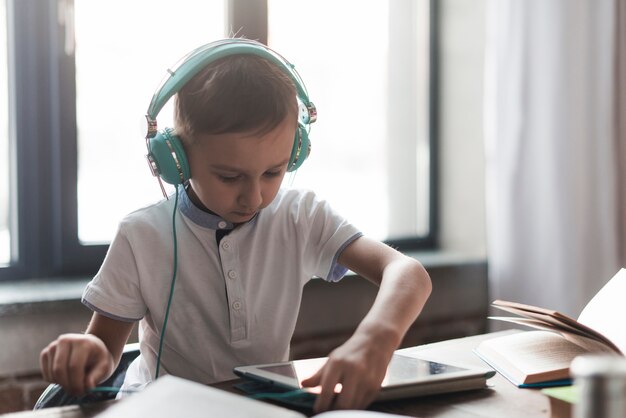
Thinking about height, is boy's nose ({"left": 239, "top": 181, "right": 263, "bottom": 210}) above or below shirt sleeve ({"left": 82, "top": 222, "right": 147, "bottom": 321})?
above

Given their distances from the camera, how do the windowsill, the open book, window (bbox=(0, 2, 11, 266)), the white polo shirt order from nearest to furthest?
the open book
the white polo shirt
the windowsill
window (bbox=(0, 2, 11, 266))

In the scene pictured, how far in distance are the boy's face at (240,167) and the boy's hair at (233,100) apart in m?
0.01

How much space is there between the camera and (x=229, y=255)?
110 cm

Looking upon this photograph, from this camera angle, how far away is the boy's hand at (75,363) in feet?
A: 2.64

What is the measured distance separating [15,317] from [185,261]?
0.67 m

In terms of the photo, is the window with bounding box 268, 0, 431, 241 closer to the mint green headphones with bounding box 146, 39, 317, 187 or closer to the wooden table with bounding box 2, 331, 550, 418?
the mint green headphones with bounding box 146, 39, 317, 187

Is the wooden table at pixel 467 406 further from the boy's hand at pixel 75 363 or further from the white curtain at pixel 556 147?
the white curtain at pixel 556 147

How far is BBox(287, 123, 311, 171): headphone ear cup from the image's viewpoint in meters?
1.04

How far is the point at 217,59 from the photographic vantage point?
3.18 ft

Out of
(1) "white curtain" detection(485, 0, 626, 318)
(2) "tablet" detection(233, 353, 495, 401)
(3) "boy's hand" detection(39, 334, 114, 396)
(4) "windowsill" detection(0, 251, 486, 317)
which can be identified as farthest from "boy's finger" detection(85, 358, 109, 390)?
(1) "white curtain" detection(485, 0, 626, 318)

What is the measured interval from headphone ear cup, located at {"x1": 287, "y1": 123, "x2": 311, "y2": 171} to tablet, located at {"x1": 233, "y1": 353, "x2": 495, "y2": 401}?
32 cm

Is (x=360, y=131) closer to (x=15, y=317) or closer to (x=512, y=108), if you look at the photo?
(x=512, y=108)

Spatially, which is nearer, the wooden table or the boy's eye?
the wooden table

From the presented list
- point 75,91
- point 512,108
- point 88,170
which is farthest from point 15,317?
point 512,108
